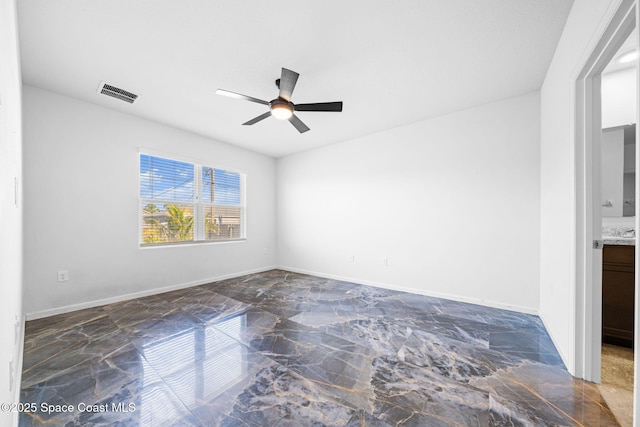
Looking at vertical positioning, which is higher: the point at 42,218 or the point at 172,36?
the point at 172,36

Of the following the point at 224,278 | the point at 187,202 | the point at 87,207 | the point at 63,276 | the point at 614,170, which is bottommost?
the point at 224,278

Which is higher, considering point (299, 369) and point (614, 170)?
point (614, 170)

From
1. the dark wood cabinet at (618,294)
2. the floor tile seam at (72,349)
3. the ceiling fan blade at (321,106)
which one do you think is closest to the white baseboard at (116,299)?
the floor tile seam at (72,349)

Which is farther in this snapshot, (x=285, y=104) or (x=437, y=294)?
(x=437, y=294)

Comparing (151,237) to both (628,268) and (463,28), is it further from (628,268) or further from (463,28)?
(628,268)

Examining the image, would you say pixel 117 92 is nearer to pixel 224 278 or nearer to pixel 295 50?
pixel 295 50

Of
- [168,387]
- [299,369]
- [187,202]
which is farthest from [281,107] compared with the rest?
[187,202]

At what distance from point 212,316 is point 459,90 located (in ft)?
13.0

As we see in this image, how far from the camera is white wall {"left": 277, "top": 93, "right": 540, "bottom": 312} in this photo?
296 centimetres

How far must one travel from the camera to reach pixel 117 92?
2.85m

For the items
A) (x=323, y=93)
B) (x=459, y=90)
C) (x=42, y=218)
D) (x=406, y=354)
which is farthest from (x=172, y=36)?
(x=406, y=354)

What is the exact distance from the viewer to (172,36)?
203cm

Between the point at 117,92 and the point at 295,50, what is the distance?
2.27 meters

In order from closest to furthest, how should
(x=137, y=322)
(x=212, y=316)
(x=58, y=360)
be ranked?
1. (x=58, y=360)
2. (x=137, y=322)
3. (x=212, y=316)
